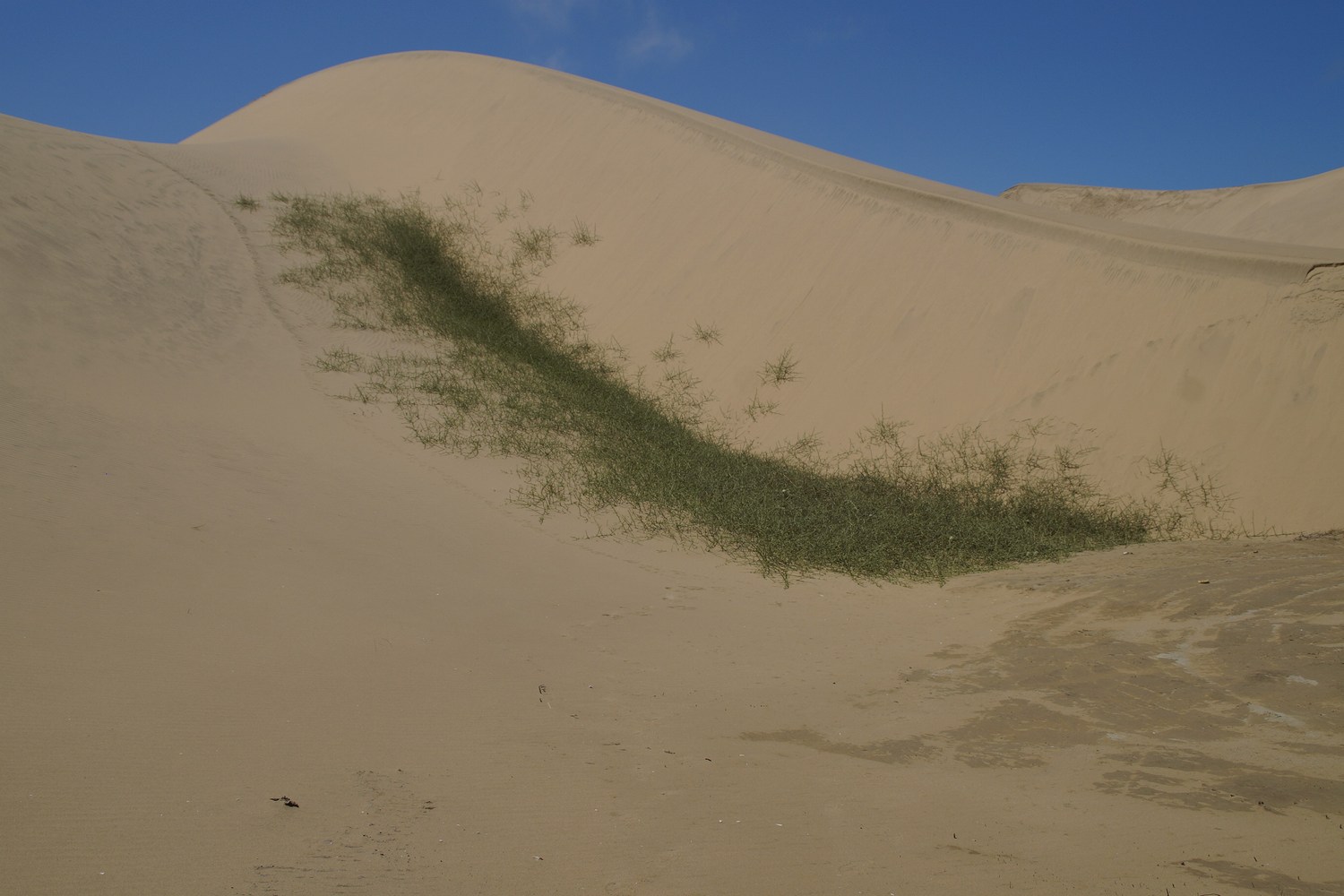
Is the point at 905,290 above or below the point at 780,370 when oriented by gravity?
above

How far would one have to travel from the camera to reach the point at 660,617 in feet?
16.8

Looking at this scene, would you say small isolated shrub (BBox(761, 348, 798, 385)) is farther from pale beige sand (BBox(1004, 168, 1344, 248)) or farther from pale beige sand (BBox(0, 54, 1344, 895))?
pale beige sand (BBox(1004, 168, 1344, 248))

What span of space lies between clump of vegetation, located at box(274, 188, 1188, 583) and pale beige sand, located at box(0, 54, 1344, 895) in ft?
1.18

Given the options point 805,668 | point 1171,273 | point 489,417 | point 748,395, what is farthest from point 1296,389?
point 489,417

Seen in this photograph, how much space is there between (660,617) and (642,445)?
3.20 metres

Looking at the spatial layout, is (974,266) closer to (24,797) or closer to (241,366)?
(241,366)

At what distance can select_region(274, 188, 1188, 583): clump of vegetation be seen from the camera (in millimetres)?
6465

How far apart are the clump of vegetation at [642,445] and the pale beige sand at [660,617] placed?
0.36 meters

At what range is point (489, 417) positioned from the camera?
8453mm

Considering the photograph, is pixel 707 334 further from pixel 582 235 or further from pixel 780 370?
pixel 582 235

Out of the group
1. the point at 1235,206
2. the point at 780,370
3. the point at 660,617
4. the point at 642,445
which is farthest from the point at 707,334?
the point at 1235,206

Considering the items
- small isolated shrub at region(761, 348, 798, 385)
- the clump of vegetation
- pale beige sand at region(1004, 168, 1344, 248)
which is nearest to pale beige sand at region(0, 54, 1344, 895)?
small isolated shrub at region(761, 348, 798, 385)

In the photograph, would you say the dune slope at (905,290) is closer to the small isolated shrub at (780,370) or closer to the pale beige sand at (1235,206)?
the small isolated shrub at (780,370)

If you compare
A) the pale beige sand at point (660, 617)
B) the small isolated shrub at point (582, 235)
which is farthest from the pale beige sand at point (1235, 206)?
the pale beige sand at point (660, 617)
